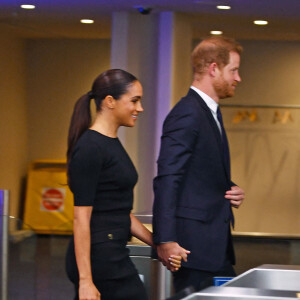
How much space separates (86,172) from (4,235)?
69.3 inches

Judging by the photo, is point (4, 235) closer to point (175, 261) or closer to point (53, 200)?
point (175, 261)

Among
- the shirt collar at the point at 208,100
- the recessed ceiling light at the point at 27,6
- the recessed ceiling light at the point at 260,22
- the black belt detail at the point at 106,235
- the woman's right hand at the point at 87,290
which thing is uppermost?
the recessed ceiling light at the point at 27,6

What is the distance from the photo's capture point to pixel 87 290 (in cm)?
275

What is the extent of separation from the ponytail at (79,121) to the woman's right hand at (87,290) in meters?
0.48

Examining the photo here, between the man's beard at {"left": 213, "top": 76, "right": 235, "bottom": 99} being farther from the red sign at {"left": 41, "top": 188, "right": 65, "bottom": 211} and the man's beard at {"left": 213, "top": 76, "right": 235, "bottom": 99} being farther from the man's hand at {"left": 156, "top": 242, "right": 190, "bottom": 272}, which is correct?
the red sign at {"left": 41, "top": 188, "right": 65, "bottom": 211}

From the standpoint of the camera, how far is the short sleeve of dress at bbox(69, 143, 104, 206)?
9.12 ft

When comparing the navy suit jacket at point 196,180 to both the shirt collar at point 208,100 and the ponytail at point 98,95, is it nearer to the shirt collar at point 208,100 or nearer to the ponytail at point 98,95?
the shirt collar at point 208,100

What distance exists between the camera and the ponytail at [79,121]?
2.95 metres

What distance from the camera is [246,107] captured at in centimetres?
973

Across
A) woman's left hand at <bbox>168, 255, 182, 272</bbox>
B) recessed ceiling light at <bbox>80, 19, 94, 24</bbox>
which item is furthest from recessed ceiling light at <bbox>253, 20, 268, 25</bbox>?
woman's left hand at <bbox>168, 255, 182, 272</bbox>

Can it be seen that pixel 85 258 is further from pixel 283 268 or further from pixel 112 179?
pixel 283 268

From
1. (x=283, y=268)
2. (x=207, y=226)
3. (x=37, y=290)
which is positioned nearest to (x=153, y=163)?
(x=37, y=290)

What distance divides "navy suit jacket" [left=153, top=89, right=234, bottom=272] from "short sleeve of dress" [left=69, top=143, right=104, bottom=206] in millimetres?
373

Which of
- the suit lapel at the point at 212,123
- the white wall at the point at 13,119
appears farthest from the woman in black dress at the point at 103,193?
the white wall at the point at 13,119
